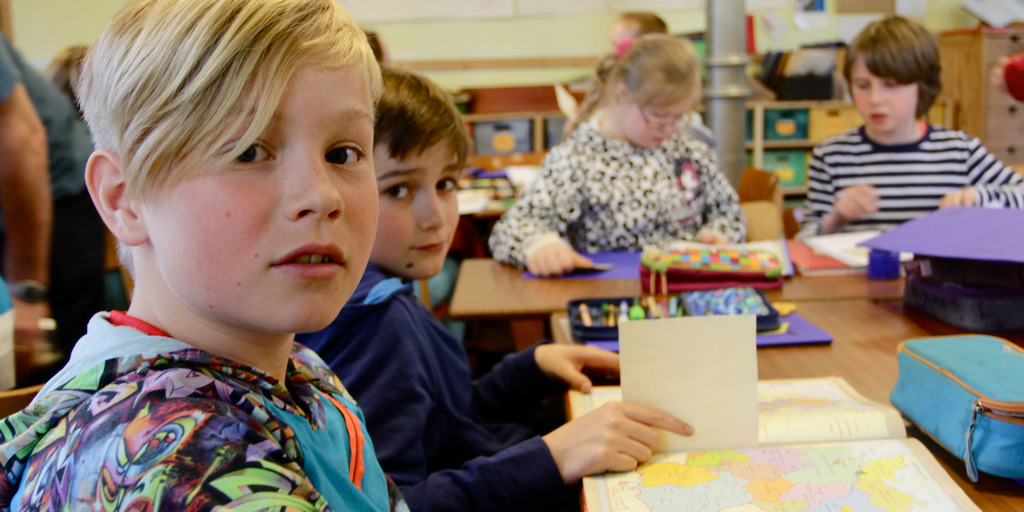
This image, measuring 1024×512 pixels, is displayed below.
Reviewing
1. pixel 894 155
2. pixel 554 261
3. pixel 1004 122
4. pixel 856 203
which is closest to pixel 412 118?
pixel 554 261

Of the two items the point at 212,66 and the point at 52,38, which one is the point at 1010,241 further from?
the point at 52,38

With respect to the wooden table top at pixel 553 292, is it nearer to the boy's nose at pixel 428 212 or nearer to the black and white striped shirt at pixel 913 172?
the boy's nose at pixel 428 212

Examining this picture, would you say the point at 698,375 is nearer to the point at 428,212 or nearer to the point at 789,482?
the point at 789,482

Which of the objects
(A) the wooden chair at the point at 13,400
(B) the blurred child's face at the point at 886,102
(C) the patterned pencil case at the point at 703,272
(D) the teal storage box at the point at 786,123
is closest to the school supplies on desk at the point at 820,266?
(C) the patterned pencil case at the point at 703,272

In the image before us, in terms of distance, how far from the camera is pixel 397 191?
111 centimetres

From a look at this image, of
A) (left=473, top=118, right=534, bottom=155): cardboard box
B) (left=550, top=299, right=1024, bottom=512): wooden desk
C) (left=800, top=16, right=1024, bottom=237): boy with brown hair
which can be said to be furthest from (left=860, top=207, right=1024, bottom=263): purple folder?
(left=473, top=118, right=534, bottom=155): cardboard box

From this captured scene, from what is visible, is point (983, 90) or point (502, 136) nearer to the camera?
point (502, 136)

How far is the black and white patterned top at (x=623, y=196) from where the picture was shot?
213 centimetres

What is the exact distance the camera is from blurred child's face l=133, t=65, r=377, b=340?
0.52 m

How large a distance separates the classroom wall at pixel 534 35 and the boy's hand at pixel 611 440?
5.01m

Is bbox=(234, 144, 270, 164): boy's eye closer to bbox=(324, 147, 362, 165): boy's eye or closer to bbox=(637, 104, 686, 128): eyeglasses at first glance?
bbox=(324, 147, 362, 165): boy's eye

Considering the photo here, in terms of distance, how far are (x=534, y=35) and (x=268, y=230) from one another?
5359mm

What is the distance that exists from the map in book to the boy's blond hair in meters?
0.48

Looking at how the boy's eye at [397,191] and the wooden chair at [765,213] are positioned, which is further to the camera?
the wooden chair at [765,213]
